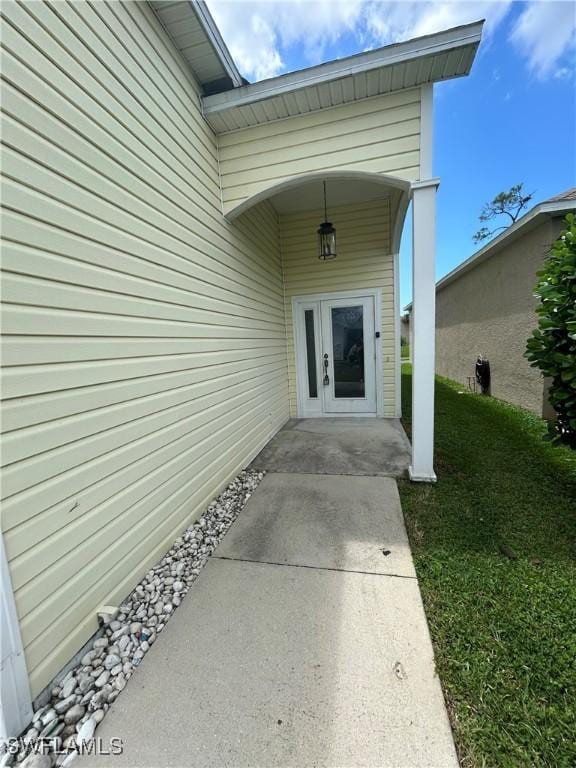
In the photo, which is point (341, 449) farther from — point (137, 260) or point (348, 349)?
point (137, 260)

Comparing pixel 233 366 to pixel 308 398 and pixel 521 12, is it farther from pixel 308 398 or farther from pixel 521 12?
pixel 521 12

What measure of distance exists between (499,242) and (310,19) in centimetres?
452

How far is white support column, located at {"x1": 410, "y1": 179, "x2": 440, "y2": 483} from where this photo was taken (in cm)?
248

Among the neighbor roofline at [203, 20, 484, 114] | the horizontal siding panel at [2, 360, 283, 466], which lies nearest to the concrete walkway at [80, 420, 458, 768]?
the horizontal siding panel at [2, 360, 283, 466]

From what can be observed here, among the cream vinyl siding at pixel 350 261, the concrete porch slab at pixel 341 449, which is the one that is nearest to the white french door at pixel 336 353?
the cream vinyl siding at pixel 350 261

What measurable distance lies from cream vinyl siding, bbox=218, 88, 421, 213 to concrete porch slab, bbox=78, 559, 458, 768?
122 inches

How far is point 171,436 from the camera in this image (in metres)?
2.14

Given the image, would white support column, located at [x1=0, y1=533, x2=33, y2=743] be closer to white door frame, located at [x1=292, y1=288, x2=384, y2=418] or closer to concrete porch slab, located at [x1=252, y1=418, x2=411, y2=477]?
concrete porch slab, located at [x1=252, y1=418, x2=411, y2=477]

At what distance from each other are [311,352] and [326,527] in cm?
341

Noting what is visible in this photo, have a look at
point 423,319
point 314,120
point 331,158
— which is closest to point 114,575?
point 423,319

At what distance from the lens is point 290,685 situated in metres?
1.22

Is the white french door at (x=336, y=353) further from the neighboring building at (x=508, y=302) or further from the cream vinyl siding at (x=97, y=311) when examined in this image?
the cream vinyl siding at (x=97, y=311)

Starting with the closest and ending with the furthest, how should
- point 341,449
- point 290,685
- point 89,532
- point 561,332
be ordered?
point 290,685 → point 89,532 → point 561,332 → point 341,449

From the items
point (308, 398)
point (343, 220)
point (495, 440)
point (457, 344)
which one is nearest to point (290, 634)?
point (495, 440)
